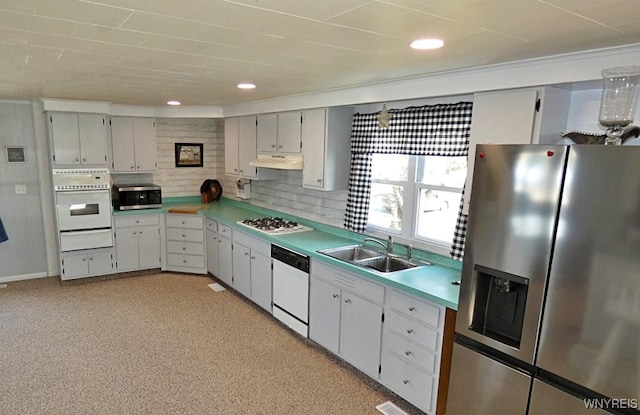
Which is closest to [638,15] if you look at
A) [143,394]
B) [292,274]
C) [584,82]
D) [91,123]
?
[584,82]

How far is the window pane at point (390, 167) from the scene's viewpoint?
3496mm

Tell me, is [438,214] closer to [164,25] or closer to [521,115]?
[521,115]

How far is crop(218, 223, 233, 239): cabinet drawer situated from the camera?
15.7ft

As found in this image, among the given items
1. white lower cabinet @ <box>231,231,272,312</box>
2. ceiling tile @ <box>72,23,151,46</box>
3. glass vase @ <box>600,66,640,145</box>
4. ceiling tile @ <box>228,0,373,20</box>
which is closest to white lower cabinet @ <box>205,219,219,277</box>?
white lower cabinet @ <box>231,231,272,312</box>

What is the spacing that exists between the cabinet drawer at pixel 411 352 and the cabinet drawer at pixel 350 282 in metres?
0.28

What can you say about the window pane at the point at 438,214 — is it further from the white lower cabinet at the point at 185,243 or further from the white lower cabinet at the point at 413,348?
the white lower cabinet at the point at 185,243

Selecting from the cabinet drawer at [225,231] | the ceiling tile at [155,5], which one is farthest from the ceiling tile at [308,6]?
the cabinet drawer at [225,231]

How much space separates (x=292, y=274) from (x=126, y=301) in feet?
7.11

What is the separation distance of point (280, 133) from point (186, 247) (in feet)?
7.36

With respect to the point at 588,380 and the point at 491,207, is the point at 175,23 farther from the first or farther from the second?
the point at 588,380

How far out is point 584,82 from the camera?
6.90 feet

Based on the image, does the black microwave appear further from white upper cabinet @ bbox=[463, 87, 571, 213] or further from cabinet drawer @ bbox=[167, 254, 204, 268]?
white upper cabinet @ bbox=[463, 87, 571, 213]

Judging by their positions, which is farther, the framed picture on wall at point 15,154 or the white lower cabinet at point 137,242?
the white lower cabinet at point 137,242

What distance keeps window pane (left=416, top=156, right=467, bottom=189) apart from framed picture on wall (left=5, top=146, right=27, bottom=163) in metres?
4.85
